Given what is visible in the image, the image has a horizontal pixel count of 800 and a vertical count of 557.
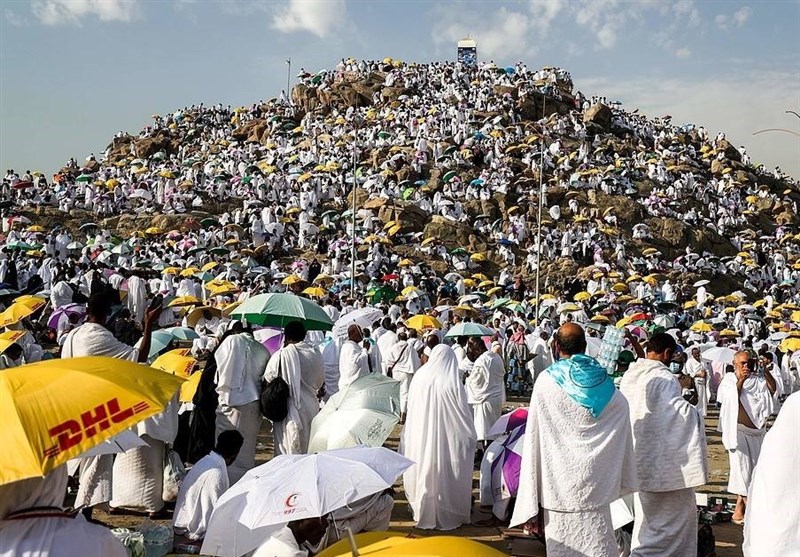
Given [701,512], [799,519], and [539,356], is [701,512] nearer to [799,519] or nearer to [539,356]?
[799,519]

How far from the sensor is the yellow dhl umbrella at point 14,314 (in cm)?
949

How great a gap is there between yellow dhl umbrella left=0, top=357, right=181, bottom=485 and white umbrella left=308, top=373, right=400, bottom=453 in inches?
129

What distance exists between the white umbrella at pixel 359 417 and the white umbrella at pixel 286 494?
179 cm

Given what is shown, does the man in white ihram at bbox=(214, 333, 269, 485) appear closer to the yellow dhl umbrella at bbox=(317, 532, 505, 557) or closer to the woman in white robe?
the woman in white robe

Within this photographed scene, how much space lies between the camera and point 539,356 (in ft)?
50.5

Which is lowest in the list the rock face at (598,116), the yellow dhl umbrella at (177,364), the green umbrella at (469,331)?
the yellow dhl umbrella at (177,364)

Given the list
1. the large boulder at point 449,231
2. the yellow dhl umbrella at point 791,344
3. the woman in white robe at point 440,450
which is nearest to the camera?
the woman in white robe at point 440,450

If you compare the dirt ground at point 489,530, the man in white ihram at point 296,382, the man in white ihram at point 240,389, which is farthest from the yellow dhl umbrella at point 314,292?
the man in white ihram at point 296,382

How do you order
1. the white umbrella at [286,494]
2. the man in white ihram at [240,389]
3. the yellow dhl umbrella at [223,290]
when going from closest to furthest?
the white umbrella at [286,494] < the man in white ihram at [240,389] < the yellow dhl umbrella at [223,290]

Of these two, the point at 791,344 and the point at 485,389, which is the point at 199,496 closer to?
the point at 485,389

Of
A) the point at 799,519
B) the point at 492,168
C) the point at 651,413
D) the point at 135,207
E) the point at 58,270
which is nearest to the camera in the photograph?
the point at 799,519

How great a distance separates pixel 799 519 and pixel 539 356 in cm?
1253

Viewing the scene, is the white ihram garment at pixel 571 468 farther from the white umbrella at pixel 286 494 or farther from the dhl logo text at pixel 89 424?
the dhl logo text at pixel 89 424

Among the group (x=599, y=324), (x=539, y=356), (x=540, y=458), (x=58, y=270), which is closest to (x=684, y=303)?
(x=599, y=324)
